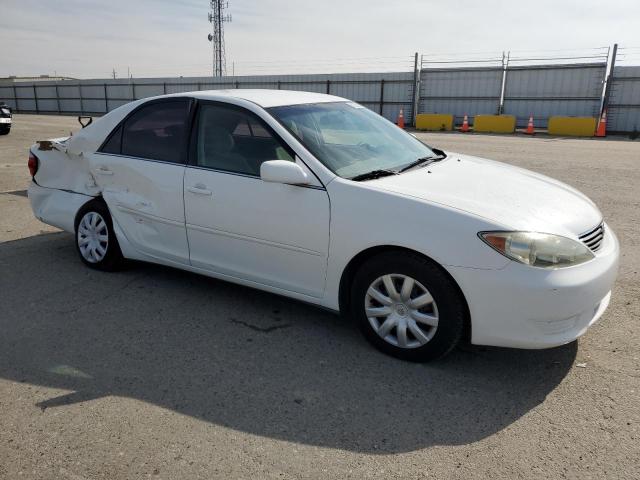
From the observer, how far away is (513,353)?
335cm

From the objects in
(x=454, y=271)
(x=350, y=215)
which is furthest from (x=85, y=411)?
(x=454, y=271)

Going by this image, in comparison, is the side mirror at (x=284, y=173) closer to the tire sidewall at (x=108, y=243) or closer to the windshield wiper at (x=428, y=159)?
the windshield wiper at (x=428, y=159)

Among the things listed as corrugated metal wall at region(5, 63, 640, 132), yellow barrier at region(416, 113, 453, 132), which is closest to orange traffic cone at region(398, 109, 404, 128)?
yellow barrier at region(416, 113, 453, 132)

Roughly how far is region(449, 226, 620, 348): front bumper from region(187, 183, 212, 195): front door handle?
1835 mm

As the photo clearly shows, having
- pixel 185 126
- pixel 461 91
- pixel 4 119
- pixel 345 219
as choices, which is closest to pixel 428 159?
pixel 345 219

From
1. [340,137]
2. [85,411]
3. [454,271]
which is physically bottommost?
[85,411]

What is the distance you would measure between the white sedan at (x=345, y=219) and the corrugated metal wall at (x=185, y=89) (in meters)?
23.1

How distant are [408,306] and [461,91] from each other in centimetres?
2377

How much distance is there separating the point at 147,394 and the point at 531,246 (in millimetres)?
2179

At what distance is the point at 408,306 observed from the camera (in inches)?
122

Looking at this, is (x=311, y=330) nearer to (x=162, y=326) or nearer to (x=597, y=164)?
(x=162, y=326)

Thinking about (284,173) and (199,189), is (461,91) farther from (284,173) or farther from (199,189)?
(284,173)

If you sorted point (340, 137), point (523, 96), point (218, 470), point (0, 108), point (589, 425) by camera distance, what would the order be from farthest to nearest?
point (523, 96), point (0, 108), point (340, 137), point (589, 425), point (218, 470)

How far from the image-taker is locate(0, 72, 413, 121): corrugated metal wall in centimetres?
2664
